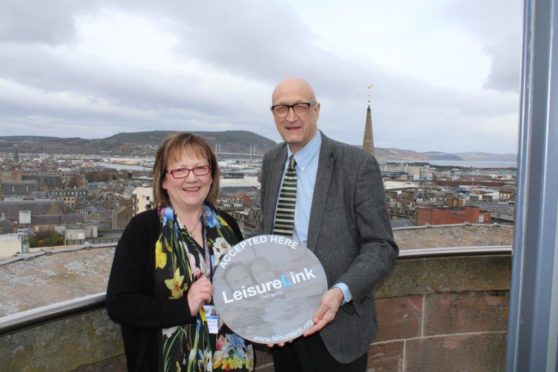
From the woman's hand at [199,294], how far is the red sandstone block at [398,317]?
5.28 ft

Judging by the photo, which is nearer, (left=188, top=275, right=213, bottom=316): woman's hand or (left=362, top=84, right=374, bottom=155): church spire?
(left=188, top=275, right=213, bottom=316): woman's hand

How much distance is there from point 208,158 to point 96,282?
97 centimetres

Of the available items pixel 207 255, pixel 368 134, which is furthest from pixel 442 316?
pixel 207 255

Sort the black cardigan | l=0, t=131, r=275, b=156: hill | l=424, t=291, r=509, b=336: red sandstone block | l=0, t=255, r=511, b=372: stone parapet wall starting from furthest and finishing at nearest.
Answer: l=424, t=291, r=509, b=336: red sandstone block, l=0, t=255, r=511, b=372: stone parapet wall, l=0, t=131, r=275, b=156: hill, the black cardigan

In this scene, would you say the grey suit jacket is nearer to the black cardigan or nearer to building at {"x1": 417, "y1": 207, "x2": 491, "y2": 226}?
the black cardigan

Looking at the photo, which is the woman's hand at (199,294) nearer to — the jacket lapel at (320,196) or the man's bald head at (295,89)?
the jacket lapel at (320,196)

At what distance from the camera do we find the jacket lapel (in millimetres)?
1716

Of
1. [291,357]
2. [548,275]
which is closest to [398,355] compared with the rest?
[291,357]

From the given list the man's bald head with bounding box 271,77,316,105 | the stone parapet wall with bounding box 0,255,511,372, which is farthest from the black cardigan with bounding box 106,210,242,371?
the stone parapet wall with bounding box 0,255,511,372

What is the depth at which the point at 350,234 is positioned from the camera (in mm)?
1712

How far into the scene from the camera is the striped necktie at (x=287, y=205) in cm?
182

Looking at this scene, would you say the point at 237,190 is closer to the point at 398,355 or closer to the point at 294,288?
the point at 294,288

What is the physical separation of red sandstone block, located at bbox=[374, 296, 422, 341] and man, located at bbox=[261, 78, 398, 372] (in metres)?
1.13

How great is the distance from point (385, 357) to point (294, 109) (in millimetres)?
1996
